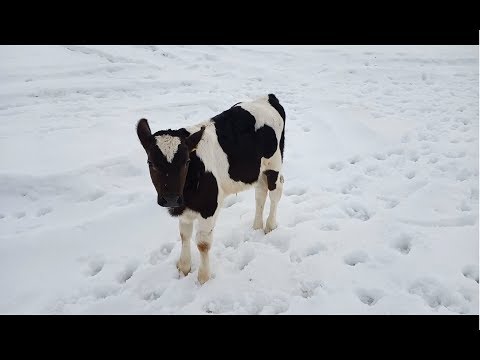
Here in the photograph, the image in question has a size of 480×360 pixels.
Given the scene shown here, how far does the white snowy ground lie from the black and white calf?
0.57m

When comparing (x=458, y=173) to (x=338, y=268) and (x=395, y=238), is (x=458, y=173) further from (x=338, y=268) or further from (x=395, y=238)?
(x=338, y=268)

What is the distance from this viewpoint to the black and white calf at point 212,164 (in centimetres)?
323

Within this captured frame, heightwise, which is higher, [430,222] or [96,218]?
[430,222]

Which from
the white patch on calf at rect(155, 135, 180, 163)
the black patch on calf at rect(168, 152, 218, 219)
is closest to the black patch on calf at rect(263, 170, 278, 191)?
the black patch on calf at rect(168, 152, 218, 219)

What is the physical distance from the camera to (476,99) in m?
10.0

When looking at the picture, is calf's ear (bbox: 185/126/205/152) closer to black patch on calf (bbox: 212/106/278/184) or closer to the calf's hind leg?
black patch on calf (bbox: 212/106/278/184)

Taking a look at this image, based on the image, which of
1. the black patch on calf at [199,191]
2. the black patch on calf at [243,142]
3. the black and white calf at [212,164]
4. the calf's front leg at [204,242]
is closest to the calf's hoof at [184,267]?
the black and white calf at [212,164]

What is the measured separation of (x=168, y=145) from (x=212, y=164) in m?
0.71

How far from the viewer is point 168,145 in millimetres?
3180

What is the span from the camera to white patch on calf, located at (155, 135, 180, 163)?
3172 mm

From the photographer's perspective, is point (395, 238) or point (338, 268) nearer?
point (338, 268)

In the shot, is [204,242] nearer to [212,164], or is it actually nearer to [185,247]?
[185,247]

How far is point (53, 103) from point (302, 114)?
21.3 ft
